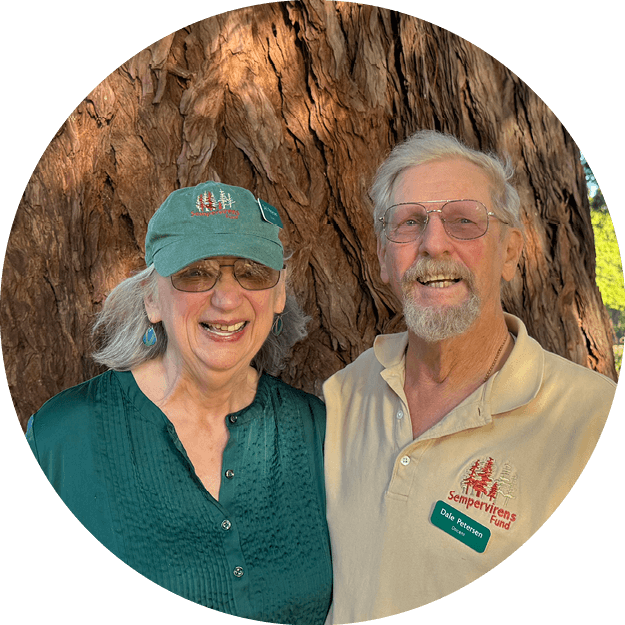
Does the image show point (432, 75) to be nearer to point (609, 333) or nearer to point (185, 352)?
point (609, 333)

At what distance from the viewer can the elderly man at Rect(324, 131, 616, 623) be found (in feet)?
5.87

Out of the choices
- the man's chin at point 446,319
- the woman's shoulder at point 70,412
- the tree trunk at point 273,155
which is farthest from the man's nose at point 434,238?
the woman's shoulder at point 70,412

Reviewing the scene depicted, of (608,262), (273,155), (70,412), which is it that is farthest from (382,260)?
(70,412)

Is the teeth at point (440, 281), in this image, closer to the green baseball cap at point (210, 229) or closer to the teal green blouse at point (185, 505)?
the green baseball cap at point (210, 229)

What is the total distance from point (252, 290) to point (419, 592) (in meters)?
1.06

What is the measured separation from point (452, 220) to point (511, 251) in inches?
11.6

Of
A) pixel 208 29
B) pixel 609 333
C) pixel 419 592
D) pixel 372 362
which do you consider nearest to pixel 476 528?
pixel 419 592

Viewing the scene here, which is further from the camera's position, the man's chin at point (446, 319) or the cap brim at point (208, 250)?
the man's chin at point (446, 319)

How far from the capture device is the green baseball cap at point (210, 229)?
5.97 feet

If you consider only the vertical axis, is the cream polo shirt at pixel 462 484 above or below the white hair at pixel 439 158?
below

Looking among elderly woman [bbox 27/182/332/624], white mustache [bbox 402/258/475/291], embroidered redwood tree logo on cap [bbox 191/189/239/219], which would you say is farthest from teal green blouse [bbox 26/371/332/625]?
white mustache [bbox 402/258/475/291]

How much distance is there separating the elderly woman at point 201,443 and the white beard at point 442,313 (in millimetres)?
462

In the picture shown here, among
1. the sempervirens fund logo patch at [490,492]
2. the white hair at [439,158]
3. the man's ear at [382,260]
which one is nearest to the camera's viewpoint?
the sempervirens fund logo patch at [490,492]

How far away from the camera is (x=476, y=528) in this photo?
5.84 feet
